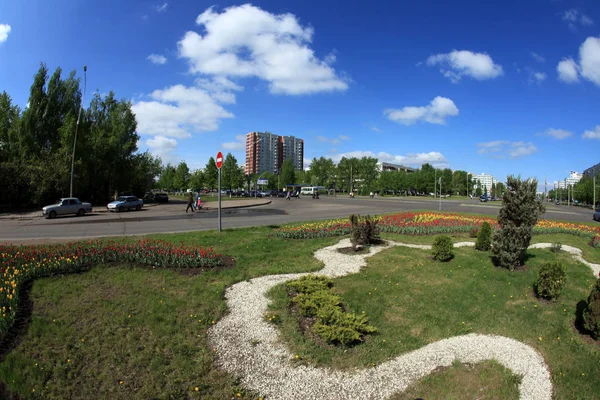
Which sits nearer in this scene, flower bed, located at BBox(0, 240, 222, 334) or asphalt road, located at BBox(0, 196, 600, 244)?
flower bed, located at BBox(0, 240, 222, 334)

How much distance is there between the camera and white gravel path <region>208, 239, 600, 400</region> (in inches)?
171

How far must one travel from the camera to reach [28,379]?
434 cm

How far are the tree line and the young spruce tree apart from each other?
41.1 m

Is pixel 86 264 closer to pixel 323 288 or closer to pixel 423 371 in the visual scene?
pixel 323 288

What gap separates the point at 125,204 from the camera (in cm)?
3309

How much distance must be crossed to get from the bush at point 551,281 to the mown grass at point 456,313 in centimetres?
20

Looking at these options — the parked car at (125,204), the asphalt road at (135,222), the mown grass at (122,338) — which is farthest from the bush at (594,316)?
the parked car at (125,204)

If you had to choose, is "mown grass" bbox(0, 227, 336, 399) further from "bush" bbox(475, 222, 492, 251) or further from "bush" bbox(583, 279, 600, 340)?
"bush" bbox(475, 222, 492, 251)

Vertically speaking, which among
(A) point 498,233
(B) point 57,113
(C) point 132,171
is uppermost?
(B) point 57,113

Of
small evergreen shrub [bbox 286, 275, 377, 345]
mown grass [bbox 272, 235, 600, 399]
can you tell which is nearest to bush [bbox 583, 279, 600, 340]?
mown grass [bbox 272, 235, 600, 399]

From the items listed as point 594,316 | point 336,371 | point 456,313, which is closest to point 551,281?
point 594,316

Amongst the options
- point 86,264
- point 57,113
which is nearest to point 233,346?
→ point 86,264

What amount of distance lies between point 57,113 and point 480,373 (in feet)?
174

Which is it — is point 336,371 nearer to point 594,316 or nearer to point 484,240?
point 594,316
